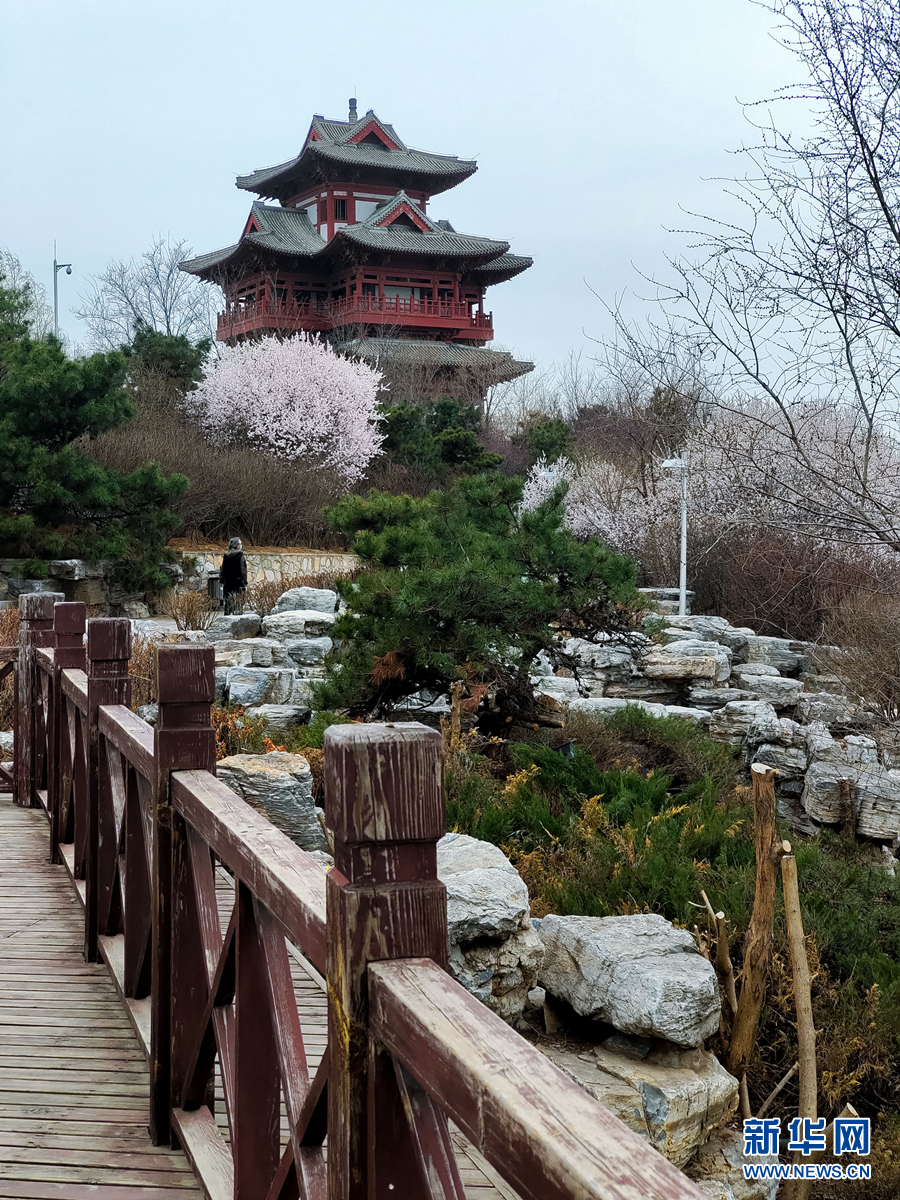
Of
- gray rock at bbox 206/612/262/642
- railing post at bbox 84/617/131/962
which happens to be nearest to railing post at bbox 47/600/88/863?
railing post at bbox 84/617/131/962

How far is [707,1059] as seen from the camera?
12.6 ft

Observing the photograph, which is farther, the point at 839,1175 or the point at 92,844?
the point at 839,1175

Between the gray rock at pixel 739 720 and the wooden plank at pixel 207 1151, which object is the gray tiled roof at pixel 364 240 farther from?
the wooden plank at pixel 207 1151

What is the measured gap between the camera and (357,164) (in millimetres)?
33688

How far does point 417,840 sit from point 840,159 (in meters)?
3.87

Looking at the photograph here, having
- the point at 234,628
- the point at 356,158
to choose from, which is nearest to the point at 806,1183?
the point at 234,628

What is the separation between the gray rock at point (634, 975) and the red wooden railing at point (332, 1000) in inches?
66.0

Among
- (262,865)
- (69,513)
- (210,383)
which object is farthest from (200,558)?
(262,865)

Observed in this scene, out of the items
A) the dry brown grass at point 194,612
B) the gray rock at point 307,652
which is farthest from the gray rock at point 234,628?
the gray rock at point 307,652

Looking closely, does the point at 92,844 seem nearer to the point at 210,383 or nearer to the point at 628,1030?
the point at 628,1030

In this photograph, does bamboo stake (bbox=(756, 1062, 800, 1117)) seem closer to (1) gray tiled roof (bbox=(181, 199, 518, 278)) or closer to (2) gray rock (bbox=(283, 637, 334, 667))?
(2) gray rock (bbox=(283, 637, 334, 667))

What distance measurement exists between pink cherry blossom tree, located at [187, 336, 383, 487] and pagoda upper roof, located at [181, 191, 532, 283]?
7.59m

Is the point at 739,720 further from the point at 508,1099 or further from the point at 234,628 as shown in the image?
the point at 508,1099

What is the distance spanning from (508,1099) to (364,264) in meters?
32.4
